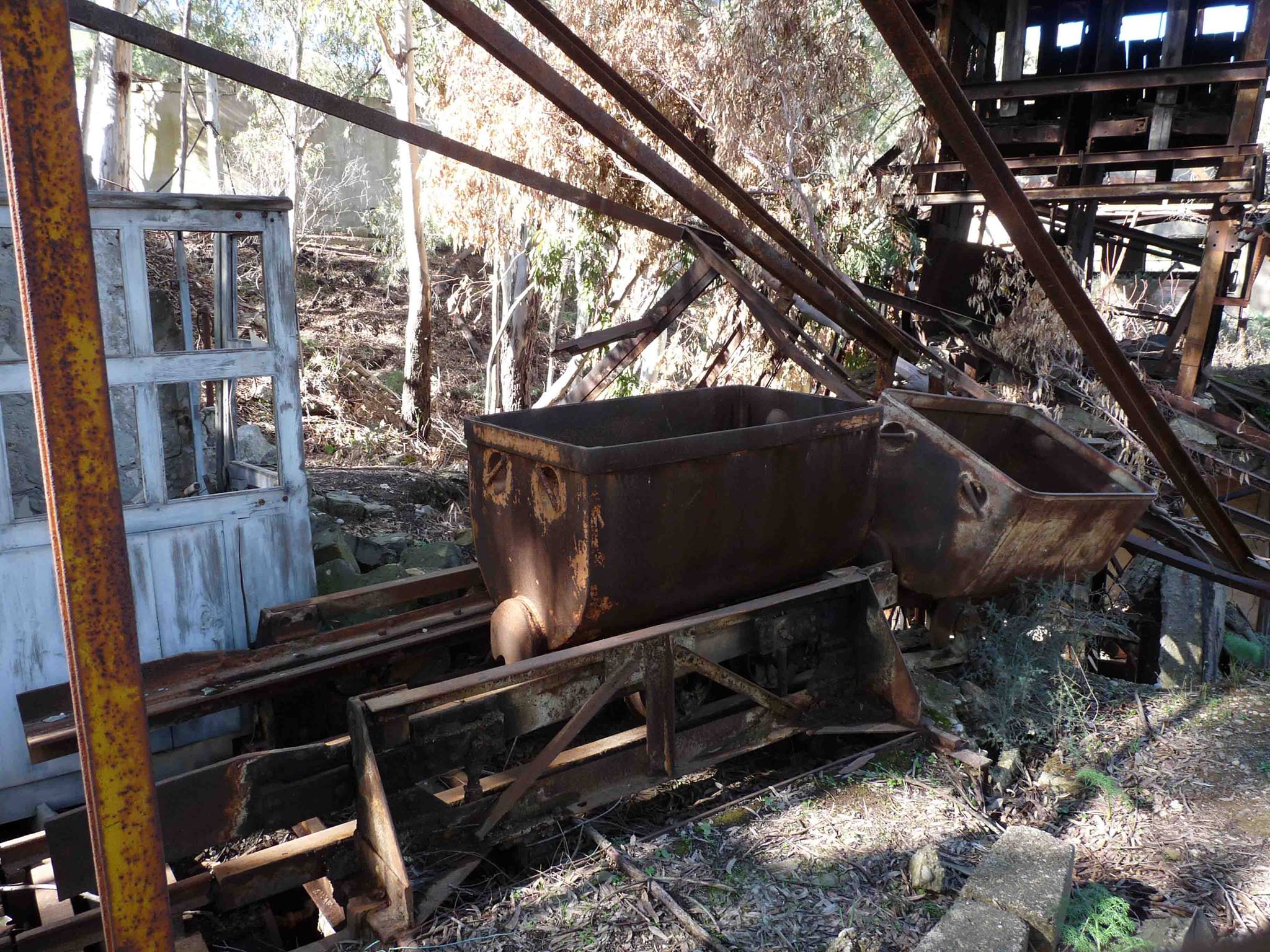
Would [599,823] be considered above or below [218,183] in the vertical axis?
below

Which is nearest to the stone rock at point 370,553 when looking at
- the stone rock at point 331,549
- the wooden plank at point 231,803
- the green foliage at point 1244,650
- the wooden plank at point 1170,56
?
the stone rock at point 331,549

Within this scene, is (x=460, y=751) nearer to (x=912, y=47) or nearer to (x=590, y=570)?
(x=590, y=570)

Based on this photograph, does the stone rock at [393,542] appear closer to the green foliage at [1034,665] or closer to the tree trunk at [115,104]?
the green foliage at [1034,665]

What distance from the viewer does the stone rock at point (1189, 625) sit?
7.56 m

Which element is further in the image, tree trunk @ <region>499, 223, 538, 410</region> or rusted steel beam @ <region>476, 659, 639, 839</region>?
tree trunk @ <region>499, 223, 538, 410</region>

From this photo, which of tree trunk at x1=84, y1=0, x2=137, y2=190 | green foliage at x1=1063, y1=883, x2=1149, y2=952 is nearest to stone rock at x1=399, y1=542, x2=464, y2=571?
green foliage at x1=1063, y1=883, x2=1149, y2=952

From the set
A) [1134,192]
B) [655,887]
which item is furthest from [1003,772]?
[1134,192]

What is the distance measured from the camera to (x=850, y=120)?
37.4 ft

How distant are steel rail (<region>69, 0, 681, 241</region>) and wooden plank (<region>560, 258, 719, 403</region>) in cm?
156

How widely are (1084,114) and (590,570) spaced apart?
882cm

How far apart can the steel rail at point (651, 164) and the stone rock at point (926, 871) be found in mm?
3325

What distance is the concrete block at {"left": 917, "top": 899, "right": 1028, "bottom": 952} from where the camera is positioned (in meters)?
2.93

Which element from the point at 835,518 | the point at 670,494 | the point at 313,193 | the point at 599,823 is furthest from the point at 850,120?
the point at 313,193

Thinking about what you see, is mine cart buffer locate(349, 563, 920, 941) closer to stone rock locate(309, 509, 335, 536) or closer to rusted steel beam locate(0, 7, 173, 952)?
rusted steel beam locate(0, 7, 173, 952)
